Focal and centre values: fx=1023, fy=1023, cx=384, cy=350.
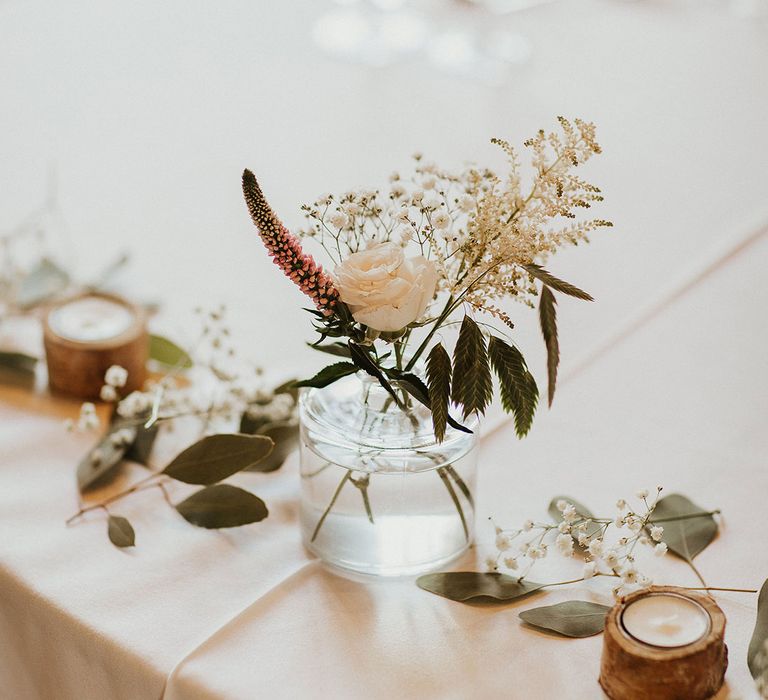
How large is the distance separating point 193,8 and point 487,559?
6.93 feet

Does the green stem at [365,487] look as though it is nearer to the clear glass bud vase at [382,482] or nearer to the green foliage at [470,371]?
the clear glass bud vase at [382,482]

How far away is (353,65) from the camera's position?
2.45 meters

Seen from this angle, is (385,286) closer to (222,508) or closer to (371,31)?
(222,508)

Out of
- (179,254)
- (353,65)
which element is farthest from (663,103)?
(179,254)

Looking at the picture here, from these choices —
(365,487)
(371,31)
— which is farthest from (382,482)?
(371,31)

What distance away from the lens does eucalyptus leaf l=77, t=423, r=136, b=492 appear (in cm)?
116

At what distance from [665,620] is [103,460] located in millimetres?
660

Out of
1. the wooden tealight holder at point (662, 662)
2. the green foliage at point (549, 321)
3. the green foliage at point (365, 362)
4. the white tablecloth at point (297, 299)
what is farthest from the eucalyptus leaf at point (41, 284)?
the wooden tealight holder at point (662, 662)

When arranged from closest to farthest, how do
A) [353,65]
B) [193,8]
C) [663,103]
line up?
[663,103] → [353,65] → [193,8]

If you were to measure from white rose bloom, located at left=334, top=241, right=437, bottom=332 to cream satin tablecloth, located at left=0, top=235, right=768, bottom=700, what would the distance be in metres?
0.29

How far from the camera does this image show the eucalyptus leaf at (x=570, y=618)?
0.94 metres

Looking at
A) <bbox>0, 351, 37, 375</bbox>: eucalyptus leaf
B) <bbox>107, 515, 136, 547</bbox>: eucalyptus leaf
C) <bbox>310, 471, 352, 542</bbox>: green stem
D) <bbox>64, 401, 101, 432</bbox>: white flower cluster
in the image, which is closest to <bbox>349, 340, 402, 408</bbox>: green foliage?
<bbox>310, 471, 352, 542</bbox>: green stem

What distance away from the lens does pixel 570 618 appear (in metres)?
0.95

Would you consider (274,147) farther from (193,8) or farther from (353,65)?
(193,8)
